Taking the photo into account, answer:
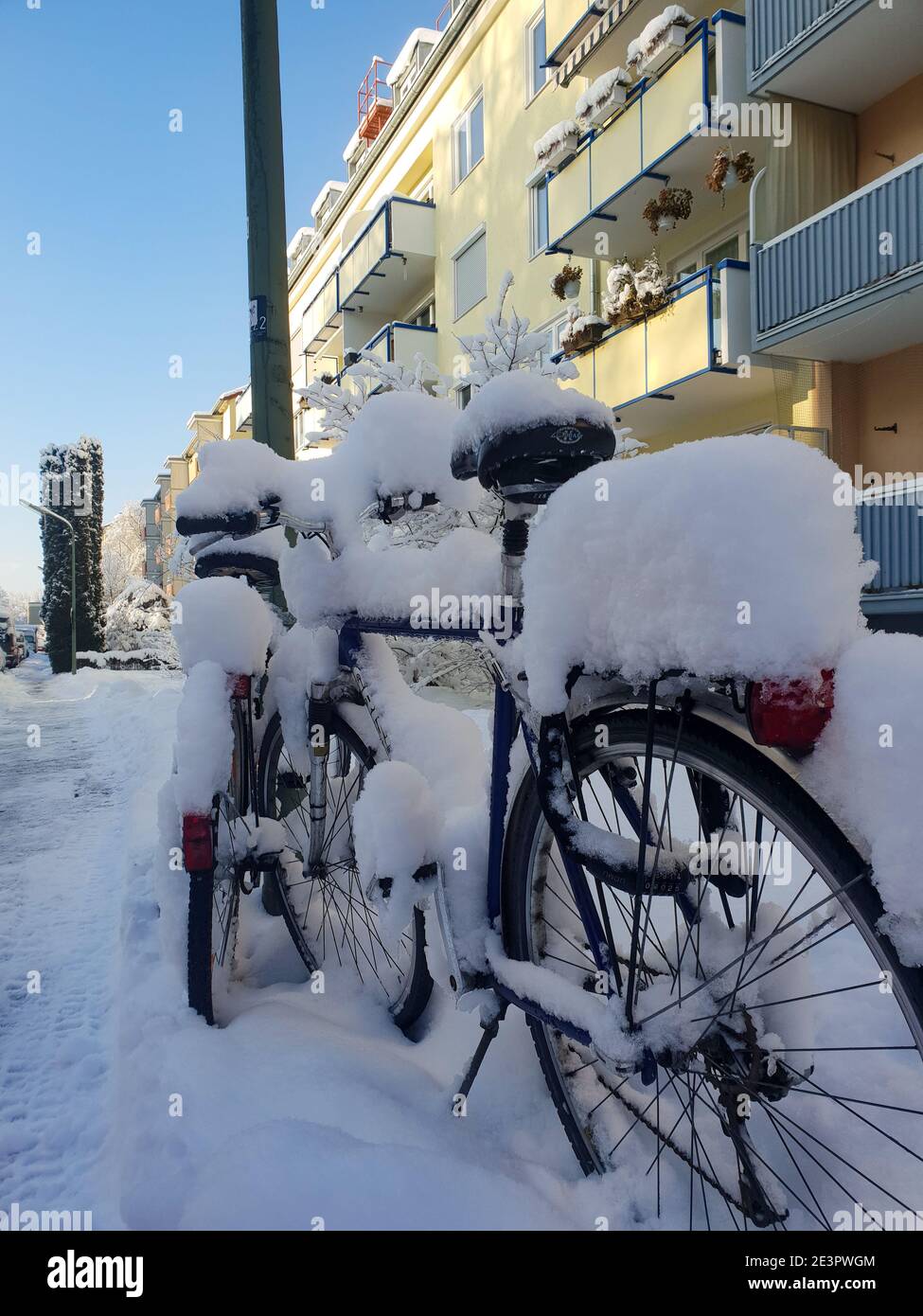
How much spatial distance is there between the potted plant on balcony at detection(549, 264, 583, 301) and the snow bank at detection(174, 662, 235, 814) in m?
10.7

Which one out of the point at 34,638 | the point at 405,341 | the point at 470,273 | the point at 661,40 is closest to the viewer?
the point at 661,40

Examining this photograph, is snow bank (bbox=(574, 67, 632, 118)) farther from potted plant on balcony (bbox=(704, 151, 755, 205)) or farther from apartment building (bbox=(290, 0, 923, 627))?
potted plant on balcony (bbox=(704, 151, 755, 205))

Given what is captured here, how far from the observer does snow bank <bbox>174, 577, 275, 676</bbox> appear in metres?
2.22

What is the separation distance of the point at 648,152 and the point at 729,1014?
10.3 m

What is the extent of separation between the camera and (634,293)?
365 inches

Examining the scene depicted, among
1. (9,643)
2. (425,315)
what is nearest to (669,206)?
(425,315)

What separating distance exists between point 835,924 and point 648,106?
1054 centimetres

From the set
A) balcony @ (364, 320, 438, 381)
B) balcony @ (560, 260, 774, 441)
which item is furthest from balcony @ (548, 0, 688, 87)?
balcony @ (364, 320, 438, 381)

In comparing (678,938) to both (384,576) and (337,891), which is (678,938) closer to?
(384,576)

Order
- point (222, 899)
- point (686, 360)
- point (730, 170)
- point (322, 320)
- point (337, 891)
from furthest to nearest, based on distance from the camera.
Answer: point (322, 320), point (686, 360), point (730, 170), point (337, 891), point (222, 899)

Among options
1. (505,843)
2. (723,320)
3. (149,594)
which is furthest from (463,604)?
(149,594)

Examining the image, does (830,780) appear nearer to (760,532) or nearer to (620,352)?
(760,532)

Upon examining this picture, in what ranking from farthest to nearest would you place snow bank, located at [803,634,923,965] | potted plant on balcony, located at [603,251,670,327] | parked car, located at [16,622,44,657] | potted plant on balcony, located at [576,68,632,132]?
parked car, located at [16,622,44,657] < potted plant on balcony, located at [576,68,632,132] < potted plant on balcony, located at [603,251,670,327] < snow bank, located at [803,634,923,965]

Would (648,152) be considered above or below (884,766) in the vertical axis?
above
